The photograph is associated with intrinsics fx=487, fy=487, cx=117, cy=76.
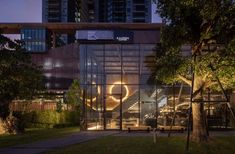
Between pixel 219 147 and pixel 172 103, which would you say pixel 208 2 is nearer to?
pixel 219 147

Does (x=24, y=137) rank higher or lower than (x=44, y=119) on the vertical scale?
lower

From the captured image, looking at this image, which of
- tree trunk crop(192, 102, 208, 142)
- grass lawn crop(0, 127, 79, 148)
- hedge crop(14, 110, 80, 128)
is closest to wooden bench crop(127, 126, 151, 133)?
grass lawn crop(0, 127, 79, 148)

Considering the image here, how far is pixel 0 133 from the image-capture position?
34.8 metres

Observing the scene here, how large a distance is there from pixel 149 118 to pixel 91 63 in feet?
21.5

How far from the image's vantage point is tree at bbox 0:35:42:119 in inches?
1270

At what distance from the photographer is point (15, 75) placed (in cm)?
3362

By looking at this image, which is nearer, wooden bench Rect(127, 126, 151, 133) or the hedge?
wooden bench Rect(127, 126, 151, 133)

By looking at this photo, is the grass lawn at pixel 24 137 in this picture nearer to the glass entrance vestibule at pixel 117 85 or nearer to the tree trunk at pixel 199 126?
the glass entrance vestibule at pixel 117 85

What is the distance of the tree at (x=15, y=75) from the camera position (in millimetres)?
32250

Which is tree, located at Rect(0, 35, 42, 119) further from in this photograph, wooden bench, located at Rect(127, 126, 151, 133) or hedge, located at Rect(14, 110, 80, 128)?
wooden bench, located at Rect(127, 126, 151, 133)

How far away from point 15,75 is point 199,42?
1461 centimetres

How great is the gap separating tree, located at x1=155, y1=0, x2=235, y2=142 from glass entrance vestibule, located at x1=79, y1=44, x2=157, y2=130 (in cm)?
1341

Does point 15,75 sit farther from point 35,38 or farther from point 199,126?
point 35,38

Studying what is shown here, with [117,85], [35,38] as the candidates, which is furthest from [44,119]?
[35,38]
